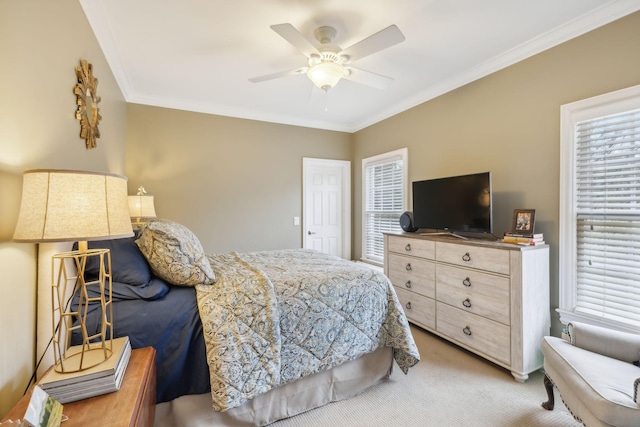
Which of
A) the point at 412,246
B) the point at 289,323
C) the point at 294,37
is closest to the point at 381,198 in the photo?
Answer: the point at 412,246

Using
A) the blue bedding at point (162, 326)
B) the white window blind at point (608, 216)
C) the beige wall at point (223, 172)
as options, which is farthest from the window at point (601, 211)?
the beige wall at point (223, 172)

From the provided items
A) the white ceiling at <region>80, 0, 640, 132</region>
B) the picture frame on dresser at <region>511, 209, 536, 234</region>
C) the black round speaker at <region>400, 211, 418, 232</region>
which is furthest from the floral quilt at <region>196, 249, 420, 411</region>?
the white ceiling at <region>80, 0, 640, 132</region>

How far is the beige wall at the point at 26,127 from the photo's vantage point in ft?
3.32

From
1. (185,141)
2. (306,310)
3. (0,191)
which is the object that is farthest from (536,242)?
(185,141)

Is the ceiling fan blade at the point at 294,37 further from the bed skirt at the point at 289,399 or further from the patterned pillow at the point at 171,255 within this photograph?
the bed skirt at the point at 289,399

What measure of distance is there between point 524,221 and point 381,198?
213 cm

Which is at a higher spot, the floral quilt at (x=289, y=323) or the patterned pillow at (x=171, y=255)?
the patterned pillow at (x=171, y=255)

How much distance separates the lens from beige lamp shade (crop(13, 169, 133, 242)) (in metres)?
0.91

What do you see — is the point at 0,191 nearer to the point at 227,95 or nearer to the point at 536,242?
the point at 227,95

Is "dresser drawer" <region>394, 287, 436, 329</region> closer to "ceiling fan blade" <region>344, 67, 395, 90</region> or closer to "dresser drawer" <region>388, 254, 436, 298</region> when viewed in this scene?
"dresser drawer" <region>388, 254, 436, 298</region>

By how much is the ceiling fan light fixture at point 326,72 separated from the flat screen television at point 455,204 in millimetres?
1492

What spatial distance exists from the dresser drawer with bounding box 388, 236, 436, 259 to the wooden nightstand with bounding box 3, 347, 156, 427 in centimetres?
240

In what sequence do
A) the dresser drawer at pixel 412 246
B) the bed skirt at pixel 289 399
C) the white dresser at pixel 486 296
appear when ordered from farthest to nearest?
the dresser drawer at pixel 412 246, the white dresser at pixel 486 296, the bed skirt at pixel 289 399

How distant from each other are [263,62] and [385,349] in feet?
9.01
